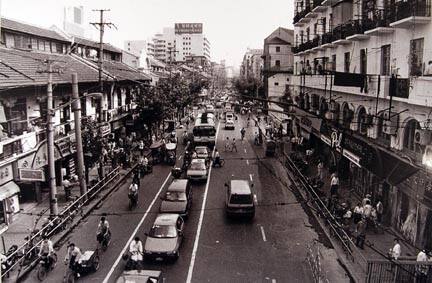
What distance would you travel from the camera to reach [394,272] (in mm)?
15094

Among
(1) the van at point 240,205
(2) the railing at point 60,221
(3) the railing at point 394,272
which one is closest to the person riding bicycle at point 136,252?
(2) the railing at point 60,221

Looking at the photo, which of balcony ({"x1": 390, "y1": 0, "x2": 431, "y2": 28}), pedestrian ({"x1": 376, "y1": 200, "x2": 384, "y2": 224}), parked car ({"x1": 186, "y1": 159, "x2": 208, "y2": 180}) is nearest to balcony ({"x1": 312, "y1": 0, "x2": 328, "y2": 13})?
parked car ({"x1": 186, "y1": 159, "x2": 208, "y2": 180})

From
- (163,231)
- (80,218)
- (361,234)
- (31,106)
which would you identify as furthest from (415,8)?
(31,106)

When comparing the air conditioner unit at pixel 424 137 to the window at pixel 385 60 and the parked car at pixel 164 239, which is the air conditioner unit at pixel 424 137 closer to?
the window at pixel 385 60

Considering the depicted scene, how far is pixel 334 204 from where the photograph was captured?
25.1 metres

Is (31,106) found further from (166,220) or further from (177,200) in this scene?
(166,220)

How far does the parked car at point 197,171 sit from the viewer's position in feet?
110

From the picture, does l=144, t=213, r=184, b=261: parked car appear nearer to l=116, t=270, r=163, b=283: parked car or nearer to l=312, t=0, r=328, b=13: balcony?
l=116, t=270, r=163, b=283: parked car

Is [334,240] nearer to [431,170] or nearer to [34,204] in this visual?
[431,170]

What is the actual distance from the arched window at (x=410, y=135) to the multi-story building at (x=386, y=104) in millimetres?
48

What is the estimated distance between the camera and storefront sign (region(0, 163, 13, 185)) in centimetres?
2181

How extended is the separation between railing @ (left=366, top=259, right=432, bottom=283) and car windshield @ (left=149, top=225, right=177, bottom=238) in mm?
8695

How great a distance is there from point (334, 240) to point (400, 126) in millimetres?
6773

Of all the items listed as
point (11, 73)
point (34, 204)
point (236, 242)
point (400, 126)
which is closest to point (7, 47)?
point (11, 73)
